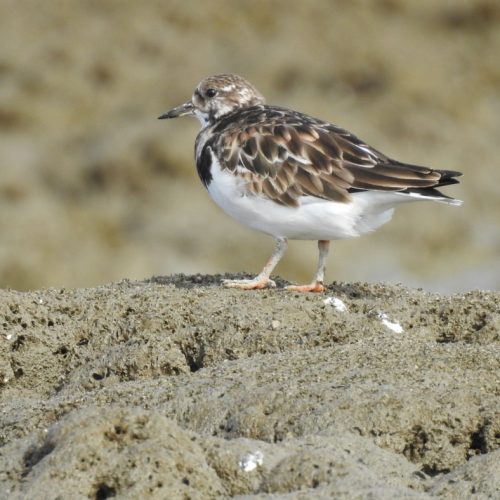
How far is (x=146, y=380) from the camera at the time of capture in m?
4.76

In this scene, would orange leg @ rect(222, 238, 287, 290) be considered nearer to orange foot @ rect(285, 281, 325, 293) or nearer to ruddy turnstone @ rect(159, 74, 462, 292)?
ruddy turnstone @ rect(159, 74, 462, 292)

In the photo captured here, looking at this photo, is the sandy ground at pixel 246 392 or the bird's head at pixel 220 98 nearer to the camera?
the sandy ground at pixel 246 392

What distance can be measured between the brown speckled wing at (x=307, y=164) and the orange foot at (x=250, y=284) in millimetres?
439

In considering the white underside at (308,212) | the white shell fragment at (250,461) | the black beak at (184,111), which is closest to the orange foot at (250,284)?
the white underside at (308,212)

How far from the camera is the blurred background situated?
426 inches

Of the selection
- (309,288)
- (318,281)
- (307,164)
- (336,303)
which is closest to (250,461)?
(336,303)

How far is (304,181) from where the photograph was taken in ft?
21.0

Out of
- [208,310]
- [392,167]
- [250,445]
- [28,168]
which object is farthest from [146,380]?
[28,168]

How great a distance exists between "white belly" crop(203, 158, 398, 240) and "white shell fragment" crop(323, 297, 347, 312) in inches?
27.9

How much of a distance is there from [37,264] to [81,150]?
1343mm

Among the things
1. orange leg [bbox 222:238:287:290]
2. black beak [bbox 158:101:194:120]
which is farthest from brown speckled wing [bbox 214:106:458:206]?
black beak [bbox 158:101:194:120]

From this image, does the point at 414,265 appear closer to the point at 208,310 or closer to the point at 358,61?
the point at 358,61

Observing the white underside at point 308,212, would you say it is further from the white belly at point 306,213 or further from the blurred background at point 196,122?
the blurred background at point 196,122

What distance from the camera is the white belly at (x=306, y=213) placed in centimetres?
633
